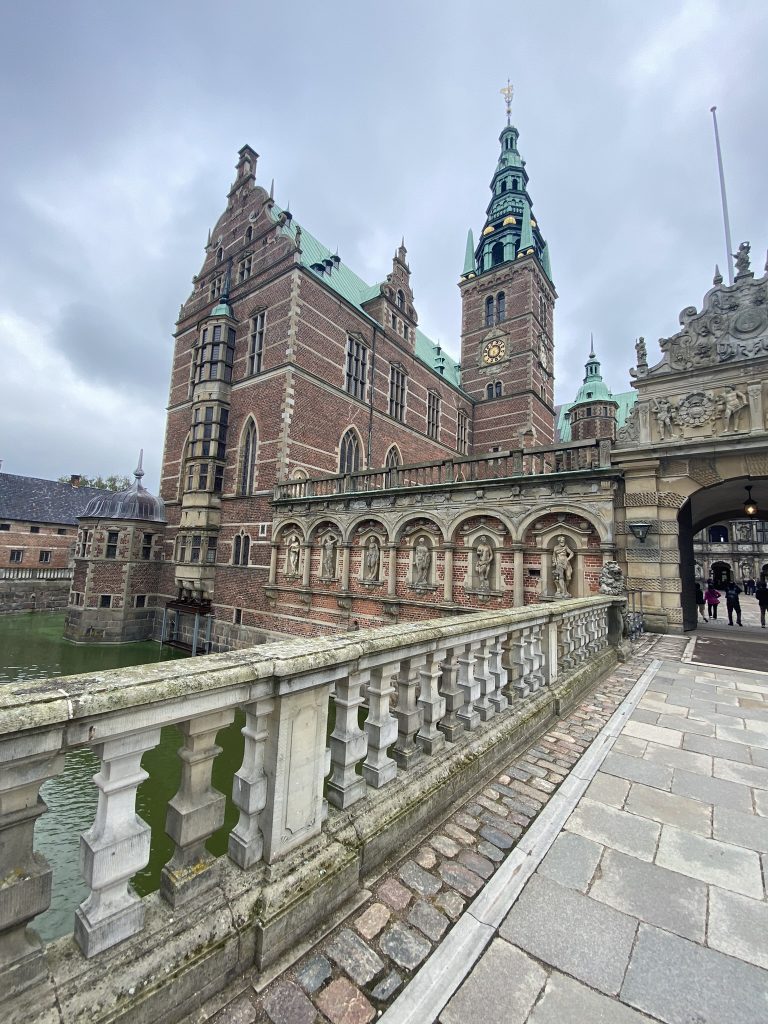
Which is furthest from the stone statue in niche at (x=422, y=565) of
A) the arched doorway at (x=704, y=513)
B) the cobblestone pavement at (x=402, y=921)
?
the cobblestone pavement at (x=402, y=921)

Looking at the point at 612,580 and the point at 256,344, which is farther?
the point at 256,344

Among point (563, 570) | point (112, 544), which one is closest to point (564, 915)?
point (563, 570)

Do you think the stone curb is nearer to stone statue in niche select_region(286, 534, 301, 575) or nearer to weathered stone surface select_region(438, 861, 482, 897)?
weathered stone surface select_region(438, 861, 482, 897)

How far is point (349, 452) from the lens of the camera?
21172mm

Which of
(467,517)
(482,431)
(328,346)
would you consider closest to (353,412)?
(328,346)

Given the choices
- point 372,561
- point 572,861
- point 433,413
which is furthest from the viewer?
point 433,413

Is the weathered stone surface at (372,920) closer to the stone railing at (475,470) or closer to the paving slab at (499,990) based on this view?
the paving slab at (499,990)

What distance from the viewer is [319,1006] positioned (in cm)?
160

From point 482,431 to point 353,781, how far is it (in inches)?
1226

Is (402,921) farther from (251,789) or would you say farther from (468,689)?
(468,689)

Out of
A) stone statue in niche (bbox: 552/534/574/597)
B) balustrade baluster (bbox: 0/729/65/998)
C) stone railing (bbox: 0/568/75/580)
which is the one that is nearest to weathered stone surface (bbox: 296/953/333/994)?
balustrade baluster (bbox: 0/729/65/998)

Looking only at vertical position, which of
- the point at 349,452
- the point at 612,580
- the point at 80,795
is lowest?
the point at 80,795

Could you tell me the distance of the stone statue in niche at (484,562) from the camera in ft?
40.5

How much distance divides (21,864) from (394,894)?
169cm
